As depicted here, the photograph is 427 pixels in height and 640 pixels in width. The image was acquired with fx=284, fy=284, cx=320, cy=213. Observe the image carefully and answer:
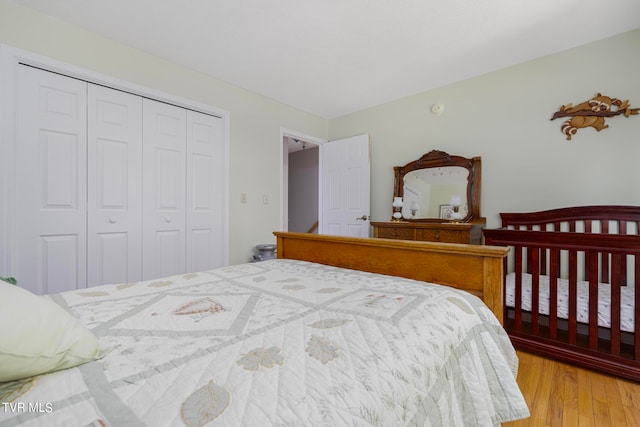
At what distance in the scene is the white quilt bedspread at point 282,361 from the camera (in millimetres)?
488

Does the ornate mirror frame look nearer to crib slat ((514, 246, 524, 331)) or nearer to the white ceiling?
the white ceiling

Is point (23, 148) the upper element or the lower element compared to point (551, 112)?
lower

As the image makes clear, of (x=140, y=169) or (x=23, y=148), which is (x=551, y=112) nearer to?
(x=140, y=169)

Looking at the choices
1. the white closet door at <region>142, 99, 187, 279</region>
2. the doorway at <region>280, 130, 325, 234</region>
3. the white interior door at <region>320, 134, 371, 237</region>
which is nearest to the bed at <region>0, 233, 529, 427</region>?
the white closet door at <region>142, 99, 187, 279</region>

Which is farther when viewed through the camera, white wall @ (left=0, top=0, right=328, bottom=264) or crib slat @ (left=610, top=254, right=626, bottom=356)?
white wall @ (left=0, top=0, right=328, bottom=264)

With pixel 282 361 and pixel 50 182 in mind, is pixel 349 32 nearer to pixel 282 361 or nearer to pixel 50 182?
pixel 282 361

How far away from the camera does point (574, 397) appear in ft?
4.93

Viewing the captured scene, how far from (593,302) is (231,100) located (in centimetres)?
340

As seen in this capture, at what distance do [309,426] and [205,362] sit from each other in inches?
10.6

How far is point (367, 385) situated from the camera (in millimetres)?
604

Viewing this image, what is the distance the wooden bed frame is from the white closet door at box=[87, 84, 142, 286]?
1527 mm

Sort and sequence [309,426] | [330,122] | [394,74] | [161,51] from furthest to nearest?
[330,122] → [394,74] → [161,51] → [309,426]

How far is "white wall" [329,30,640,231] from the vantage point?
221cm

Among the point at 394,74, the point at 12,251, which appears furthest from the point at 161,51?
the point at 394,74
